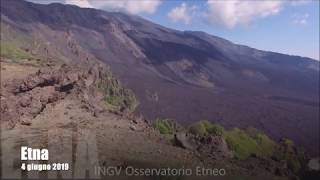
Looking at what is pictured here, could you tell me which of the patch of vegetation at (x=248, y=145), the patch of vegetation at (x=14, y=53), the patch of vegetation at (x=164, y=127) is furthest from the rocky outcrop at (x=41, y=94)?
the patch of vegetation at (x=14, y=53)

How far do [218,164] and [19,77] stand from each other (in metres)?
40.7

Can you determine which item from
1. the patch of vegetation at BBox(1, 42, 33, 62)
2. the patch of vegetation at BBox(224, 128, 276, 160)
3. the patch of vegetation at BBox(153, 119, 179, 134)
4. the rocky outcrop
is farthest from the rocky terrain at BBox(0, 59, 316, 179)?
the patch of vegetation at BBox(1, 42, 33, 62)

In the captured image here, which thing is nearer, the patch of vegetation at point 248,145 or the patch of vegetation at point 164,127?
the patch of vegetation at point 164,127

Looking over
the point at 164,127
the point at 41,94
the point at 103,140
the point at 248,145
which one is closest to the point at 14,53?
the point at 41,94

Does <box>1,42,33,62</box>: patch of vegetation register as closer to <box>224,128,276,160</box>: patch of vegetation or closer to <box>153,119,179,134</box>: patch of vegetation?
<box>153,119,179,134</box>: patch of vegetation

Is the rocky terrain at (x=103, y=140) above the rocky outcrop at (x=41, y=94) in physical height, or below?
below

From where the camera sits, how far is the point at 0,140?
83.9 ft

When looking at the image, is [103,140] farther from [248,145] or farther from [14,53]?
[14,53]

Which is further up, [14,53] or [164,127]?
[14,53]

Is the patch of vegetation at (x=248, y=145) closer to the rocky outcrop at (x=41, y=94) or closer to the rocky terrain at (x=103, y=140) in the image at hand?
the rocky terrain at (x=103, y=140)

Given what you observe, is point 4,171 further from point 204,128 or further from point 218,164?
point 204,128

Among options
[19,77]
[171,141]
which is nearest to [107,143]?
[171,141]

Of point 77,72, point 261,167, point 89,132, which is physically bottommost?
point 261,167

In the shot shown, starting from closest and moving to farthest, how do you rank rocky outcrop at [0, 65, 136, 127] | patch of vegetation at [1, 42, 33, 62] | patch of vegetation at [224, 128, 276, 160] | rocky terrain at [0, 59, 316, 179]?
rocky terrain at [0, 59, 316, 179], rocky outcrop at [0, 65, 136, 127], patch of vegetation at [224, 128, 276, 160], patch of vegetation at [1, 42, 33, 62]
